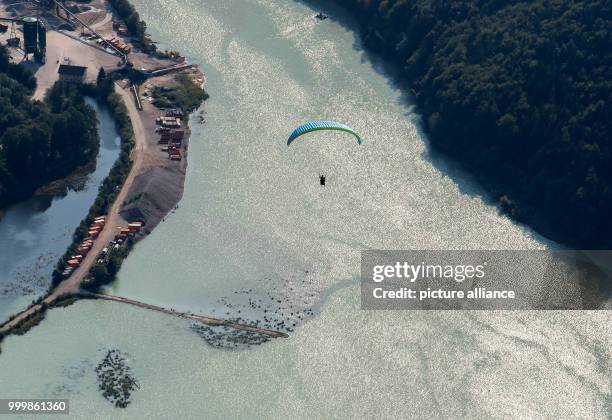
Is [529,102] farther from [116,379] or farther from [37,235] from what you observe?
[116,379]

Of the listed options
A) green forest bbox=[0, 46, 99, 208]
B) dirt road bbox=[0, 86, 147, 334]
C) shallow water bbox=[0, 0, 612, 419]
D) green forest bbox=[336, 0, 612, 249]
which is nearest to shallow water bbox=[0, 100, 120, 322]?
dirt road bbox=[0, 86, 147, 334]

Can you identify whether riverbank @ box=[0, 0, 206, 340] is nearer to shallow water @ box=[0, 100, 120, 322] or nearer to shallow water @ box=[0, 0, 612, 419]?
shallow water @ box=[0, 100, 120, 322]

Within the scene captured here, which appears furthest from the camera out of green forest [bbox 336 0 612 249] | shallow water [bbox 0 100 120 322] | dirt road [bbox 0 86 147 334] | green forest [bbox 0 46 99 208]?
green forest [bbox 0 46 99 208]

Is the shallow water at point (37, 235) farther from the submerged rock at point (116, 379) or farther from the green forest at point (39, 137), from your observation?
the submerged rock at point (116, 379)

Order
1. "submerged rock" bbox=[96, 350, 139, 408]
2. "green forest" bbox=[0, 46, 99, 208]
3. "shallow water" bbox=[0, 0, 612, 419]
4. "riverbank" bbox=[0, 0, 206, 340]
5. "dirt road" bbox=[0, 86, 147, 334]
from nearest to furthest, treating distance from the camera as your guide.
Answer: "submerged rock" bbox=[96, 350, 139, 408]
"shallow water" bbox=[0, 0, 612, 419]
"dirt road" bbox=[0, 86, 147, 334]
"riverbank" bbox=[0, 0, 206, 340]
"green forest" bbox=[0, 46, 99, 208]

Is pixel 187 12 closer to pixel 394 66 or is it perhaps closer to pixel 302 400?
pixel 394 66

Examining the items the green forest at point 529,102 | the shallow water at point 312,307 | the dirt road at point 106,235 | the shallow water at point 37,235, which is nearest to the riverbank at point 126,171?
the dirt road at point 106,235
